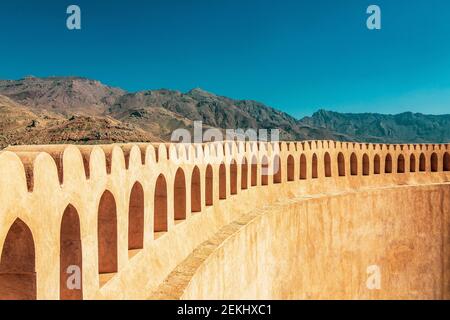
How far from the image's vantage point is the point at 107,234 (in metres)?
6.12

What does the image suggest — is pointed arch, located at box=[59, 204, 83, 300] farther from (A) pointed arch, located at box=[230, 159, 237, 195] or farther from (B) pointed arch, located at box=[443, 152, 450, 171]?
(B) pointed arch, located at box=[443, 152, 450, 171]

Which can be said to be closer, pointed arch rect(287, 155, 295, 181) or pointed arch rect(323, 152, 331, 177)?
pointed arch rect(287, 155, 295, 181)

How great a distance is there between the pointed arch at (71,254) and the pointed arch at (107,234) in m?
1.09

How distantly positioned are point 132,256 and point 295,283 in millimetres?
9578


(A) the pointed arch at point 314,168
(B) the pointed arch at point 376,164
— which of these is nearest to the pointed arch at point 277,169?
(A) the pointed arch at point 314,168

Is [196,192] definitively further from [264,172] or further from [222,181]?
[264,172]

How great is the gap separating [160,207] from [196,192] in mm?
2273

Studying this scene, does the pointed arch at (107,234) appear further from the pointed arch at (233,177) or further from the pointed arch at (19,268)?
the pointed arch at (233,177)

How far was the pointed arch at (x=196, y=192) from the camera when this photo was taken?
10.4 metres

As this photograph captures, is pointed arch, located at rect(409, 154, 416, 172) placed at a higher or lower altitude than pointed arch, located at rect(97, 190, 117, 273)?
higher

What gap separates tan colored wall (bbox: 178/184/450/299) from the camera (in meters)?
10.8

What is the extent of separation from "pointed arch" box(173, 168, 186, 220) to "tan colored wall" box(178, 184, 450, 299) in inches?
49.2

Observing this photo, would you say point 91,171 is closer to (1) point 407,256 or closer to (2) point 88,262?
(2) point 88,262

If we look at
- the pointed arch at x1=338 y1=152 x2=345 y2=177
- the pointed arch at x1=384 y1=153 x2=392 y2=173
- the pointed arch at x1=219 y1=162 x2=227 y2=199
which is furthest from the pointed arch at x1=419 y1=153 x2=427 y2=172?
the pointed arch at x1=219 y1=162 x2=227 y2=199
